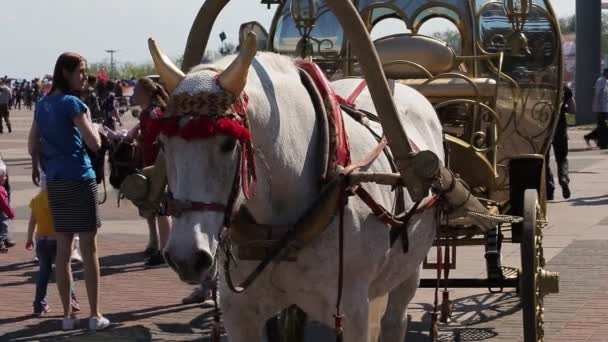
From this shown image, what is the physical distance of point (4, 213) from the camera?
11117 millimetres

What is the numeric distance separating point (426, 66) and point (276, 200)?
10.8ft

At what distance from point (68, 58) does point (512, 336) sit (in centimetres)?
343

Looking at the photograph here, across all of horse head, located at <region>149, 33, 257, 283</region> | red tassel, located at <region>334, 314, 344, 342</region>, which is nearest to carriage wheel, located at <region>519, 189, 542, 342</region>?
red tassel, located at <region>334, 314, 344, 342</region>

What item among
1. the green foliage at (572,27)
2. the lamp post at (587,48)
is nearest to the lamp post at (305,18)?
the lamp post at (587,48)

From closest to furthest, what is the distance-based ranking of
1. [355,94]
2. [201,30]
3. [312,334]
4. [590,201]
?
[201,30] < [355,94] < [312,334] < [590,201]

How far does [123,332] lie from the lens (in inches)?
317

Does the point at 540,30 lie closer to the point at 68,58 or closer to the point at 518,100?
the point at 518,100

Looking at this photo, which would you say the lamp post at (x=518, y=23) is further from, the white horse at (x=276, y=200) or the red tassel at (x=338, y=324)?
the red tassel at (x=338, y=324)

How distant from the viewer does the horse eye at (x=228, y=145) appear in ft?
12.8

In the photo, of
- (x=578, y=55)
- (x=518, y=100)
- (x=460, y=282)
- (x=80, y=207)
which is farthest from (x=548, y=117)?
(x=578, y=55)

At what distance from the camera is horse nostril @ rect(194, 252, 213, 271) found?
12.4 feet

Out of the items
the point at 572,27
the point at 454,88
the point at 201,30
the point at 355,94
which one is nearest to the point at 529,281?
the point at 355,94

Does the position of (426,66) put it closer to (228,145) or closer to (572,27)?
(228,145)

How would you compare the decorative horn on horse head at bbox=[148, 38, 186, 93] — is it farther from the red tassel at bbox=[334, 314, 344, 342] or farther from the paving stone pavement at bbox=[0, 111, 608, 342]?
the paving stone pavement at bbox=[0, 111, 608, 342]
